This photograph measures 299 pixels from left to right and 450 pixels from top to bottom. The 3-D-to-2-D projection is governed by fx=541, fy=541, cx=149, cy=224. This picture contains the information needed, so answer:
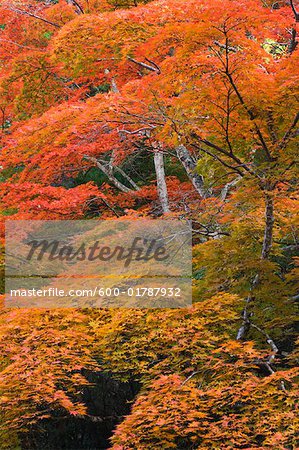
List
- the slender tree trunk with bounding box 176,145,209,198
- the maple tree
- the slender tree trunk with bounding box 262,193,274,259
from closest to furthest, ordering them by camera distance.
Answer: the maple tree
the slender tree trunk with bounding box 262,193,274,259
the slender tree trunk with bounding box 176,145,209,198

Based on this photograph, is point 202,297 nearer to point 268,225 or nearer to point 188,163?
point 268,225

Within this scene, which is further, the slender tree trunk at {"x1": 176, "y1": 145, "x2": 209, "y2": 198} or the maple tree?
the slender tree trunk at {"x1": 176, "y1": 145, "x2": 209, "y2": 198}

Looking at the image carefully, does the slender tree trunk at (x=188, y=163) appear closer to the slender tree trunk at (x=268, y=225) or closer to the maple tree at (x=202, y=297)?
the maple tree at (x=202, y=297)

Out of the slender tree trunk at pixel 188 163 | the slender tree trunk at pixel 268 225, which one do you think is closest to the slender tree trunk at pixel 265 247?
the slender tree trunk at pixel 268 225

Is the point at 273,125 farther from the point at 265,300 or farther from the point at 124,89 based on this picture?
the point at 124,89

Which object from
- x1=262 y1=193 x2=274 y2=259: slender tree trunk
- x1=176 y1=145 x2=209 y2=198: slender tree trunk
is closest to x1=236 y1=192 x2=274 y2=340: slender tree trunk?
x1=262 y1=193 x2=274 y2=259: slender tree trunk

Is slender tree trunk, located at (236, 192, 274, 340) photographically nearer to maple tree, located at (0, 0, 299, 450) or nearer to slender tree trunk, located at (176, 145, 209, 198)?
maple tree, located at (0, 0, 299, 450)

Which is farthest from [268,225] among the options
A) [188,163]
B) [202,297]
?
[188,163]

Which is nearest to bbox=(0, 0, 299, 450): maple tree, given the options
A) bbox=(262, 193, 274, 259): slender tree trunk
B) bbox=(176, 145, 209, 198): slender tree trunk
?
bbox=(262, 193, 274, 259): slender tree trunk

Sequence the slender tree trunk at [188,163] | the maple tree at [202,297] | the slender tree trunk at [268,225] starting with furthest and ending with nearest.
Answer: the slender tree trunk at [188,163] < the slender tree trunk at [268,225] < the maple tree at [202,297]

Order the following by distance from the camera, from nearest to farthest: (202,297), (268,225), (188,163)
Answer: (268,225) < (202,297) < (188,163)

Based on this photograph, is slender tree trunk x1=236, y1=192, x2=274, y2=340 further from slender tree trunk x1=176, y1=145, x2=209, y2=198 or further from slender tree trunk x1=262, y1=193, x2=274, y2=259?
slender tree trunk x1=176, y1=145, x2=209, y2=198

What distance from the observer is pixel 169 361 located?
5238 mm

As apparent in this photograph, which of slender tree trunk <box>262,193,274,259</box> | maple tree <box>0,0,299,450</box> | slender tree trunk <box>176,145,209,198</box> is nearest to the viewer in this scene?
maple tree <box>0,0,299,450</box>
